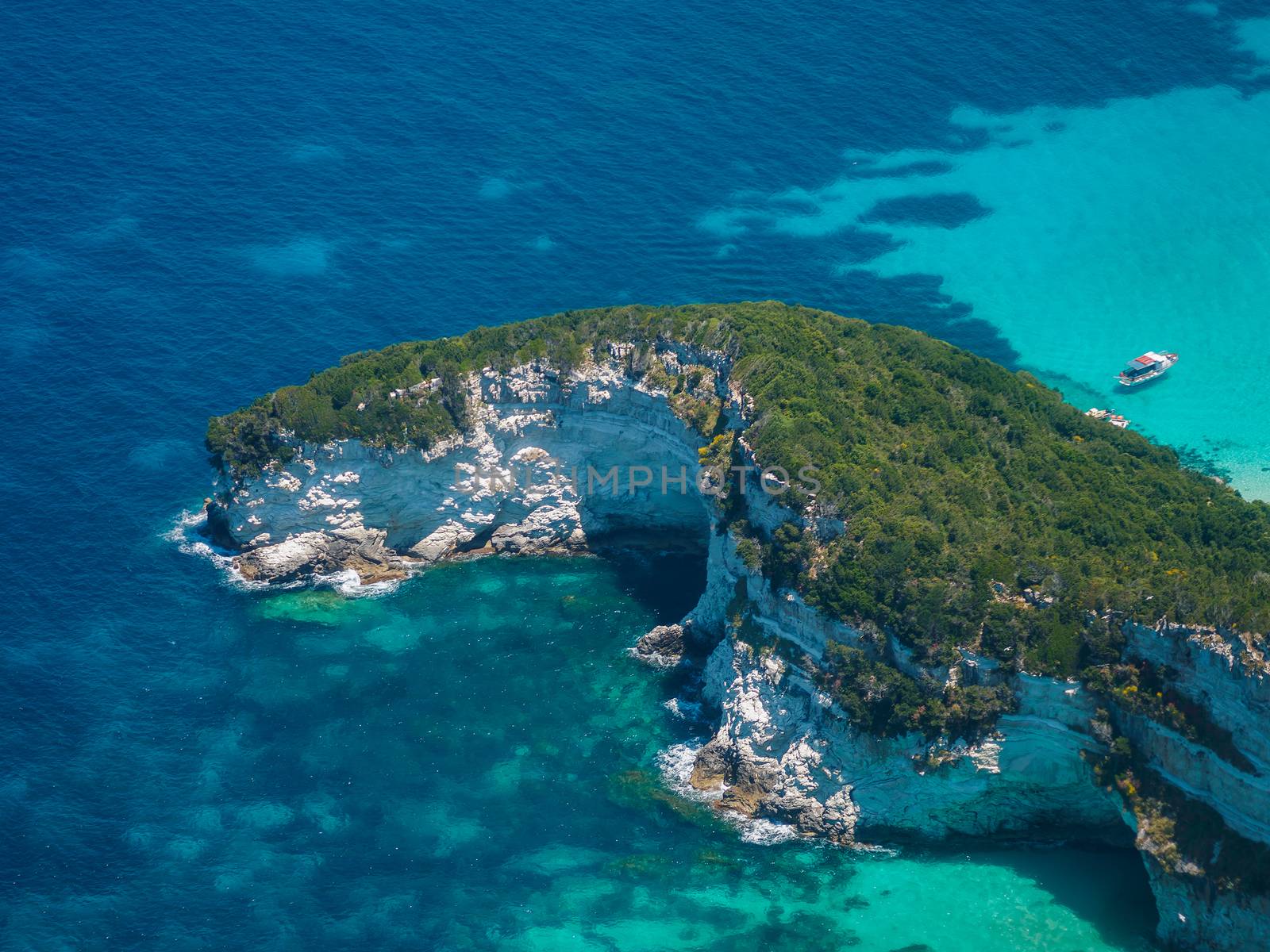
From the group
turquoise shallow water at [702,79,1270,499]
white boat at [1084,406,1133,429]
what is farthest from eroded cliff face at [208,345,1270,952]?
turquoise shallow water at [702,79,1270,499]

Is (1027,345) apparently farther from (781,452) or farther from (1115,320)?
(781,452)

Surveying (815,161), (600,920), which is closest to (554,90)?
Answer: (815,161)

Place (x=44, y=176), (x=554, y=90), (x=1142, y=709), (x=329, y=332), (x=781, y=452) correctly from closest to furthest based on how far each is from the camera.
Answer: (x=1142, y=709) → (x=781, y=452) → (x=329, y=332) → (x=44, y=176) → (x=554, y=90)

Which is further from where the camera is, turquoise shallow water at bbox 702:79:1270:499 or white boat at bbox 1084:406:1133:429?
turquoise shallow water at bbox 702:79:1270:499

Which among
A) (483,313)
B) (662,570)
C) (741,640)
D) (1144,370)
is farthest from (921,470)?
(483,313)

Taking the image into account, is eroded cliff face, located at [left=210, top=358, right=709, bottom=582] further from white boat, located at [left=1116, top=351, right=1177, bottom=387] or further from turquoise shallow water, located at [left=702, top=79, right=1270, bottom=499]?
white boat, located at [left=1116, top=351, right=1177, bottom=387]

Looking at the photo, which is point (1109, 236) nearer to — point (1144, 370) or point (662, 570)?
point (1144, 370)
